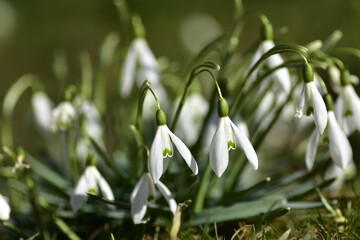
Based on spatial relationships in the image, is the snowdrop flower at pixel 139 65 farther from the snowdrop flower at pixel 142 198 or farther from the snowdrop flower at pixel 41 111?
the snowdrop flower at pixel 142 198

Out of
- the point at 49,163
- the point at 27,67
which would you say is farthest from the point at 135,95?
the point at 27,67

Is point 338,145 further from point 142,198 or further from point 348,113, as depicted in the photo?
point 142,198

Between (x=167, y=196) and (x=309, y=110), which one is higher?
(x=309, y=110)

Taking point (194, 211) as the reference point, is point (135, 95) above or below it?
above

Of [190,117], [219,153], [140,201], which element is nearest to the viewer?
[219,153]

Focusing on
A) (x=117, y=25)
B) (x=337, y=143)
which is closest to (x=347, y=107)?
(x=337, y=143)

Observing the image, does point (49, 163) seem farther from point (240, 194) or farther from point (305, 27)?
point (305, 27)
